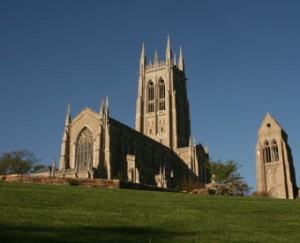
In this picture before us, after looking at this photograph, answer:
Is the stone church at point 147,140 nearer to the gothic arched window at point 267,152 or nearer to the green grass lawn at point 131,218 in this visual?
the gothic arched window at point 267,152

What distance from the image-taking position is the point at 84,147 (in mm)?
61469

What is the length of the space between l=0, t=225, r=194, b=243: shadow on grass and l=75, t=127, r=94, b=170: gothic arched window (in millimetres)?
47997

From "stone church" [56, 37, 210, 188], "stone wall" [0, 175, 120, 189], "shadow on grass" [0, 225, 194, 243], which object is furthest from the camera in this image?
"stone church" [56, 37, 210, 188]

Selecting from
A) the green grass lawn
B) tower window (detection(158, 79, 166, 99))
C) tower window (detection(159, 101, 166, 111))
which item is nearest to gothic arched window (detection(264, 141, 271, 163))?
tower window (detection(159, 101, 166, 111))

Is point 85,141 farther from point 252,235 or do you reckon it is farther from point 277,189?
point 252,235

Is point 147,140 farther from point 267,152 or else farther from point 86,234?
point 86,234

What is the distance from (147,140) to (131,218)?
183 ft

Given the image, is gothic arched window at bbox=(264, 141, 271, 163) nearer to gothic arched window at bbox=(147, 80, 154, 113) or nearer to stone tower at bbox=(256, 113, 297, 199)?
stone tower at bbox=(256, 113, 297, 199)

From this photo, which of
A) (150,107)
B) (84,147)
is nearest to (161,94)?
(150,107)

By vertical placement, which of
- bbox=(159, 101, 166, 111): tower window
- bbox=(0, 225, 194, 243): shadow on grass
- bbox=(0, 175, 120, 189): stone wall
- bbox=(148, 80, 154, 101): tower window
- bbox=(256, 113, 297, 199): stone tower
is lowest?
bbox=(0, 225, 194, 243): shadow on grass

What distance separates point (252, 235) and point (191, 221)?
2338 millimetres

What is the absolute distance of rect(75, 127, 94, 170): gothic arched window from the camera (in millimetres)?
60438

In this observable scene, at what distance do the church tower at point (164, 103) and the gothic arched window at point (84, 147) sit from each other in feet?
69.2

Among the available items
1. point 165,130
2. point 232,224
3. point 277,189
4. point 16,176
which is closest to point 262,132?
point 277,189
